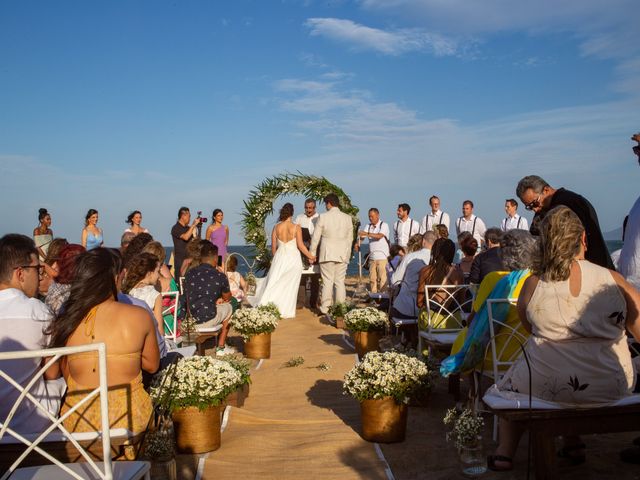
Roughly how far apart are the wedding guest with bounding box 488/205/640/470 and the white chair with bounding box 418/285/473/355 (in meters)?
2.78

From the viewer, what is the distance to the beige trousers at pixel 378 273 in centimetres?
1434

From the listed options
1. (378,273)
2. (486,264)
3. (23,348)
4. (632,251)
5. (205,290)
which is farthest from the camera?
(378,273)

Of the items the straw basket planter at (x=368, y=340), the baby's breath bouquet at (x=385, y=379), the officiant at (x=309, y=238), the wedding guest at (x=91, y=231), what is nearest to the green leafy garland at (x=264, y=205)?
the officiant at (x=309, y=238)

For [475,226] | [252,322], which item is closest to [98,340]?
[252,322]

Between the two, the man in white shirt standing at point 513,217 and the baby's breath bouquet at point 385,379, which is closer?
the baby's breath bouquet at point 385,379

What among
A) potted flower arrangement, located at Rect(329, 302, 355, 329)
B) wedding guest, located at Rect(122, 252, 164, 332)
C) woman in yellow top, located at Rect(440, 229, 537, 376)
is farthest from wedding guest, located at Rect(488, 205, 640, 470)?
potted flower arrangement, located at Rect(329, 302, 355, 329)

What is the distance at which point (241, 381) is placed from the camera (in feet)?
17.9

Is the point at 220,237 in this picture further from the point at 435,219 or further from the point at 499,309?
the point at 499,309

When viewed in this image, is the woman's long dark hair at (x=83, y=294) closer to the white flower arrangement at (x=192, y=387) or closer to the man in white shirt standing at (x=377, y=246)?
the white flower arrangement at (x=192, y=387)

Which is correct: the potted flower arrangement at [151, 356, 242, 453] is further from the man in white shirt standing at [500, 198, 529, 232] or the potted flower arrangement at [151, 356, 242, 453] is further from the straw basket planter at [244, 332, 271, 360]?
the man in white shirt standing at [500, 198, 529, 232]

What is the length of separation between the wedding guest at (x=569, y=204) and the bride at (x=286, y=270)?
693 centimetres

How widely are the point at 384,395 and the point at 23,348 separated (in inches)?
105

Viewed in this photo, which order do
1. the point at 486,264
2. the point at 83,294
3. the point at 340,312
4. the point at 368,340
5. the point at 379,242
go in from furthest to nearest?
the point at 379,242 → the point at 340,312 → the point at 368,340 → the point at 486,264 → the point at 83,294

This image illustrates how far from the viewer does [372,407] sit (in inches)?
204
